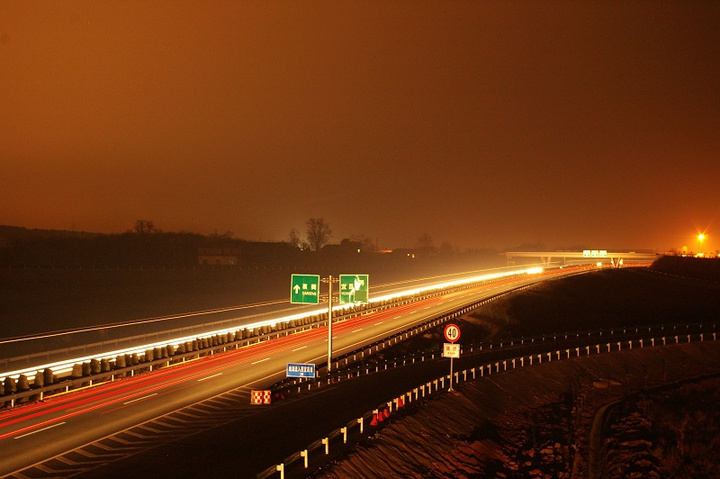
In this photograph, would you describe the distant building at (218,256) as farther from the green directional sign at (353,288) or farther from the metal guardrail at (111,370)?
the green directional sign at (353,288)

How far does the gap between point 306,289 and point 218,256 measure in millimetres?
111994

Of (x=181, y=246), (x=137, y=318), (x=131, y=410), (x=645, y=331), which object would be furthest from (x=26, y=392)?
(x=181, y=246)

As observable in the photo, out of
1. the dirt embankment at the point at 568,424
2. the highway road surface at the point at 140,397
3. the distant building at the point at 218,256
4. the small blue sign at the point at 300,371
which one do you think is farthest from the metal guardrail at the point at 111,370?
the distant building at the point at 218,256

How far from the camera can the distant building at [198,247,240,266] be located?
144 m

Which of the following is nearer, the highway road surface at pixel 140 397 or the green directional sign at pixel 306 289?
the highway road surface at pixel 140 397

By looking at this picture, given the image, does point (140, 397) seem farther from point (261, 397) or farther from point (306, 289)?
point (306, 289)

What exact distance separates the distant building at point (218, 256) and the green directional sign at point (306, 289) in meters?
102

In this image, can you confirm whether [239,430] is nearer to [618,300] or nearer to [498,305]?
[498,305]

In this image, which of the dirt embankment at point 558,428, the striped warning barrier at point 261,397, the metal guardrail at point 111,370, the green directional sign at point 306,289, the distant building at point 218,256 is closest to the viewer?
the dirt embankment at point 558,428

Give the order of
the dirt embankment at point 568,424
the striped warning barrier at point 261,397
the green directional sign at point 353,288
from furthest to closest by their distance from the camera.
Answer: the green directional sign at point 353,288
the striped warning barrier at point 261,397
the dirt embankment at point 568,424

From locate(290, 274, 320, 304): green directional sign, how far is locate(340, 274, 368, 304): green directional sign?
4.82 meters

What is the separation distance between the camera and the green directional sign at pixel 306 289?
41844 millimetres

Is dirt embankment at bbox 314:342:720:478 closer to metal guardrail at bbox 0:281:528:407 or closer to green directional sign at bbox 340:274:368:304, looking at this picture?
green directional sign at bbox 340:274:368:304

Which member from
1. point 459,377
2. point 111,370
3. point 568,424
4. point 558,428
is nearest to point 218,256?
point 111,370
